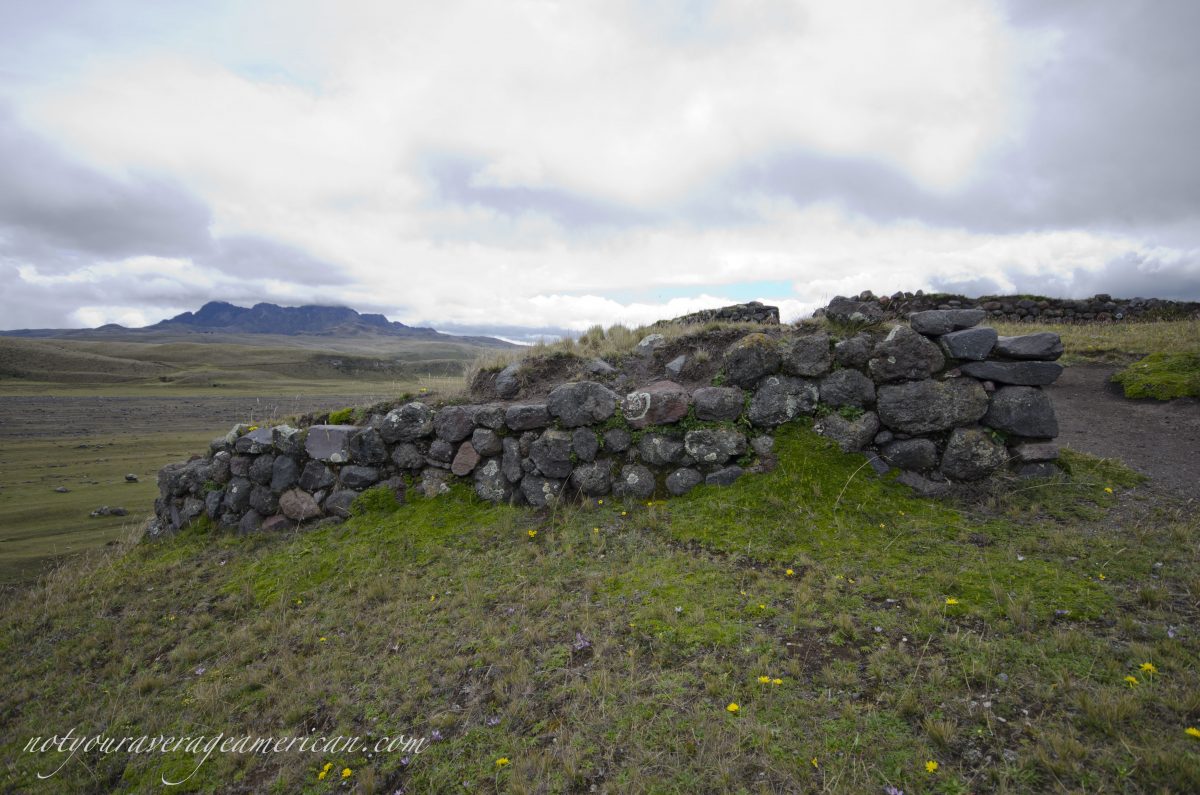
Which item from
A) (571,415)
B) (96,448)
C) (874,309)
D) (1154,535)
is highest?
(874,309)

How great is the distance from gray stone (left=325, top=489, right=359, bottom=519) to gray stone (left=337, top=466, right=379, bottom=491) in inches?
4.2

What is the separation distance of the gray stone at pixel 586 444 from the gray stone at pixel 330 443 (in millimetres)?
3641

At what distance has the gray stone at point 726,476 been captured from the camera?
686 cm

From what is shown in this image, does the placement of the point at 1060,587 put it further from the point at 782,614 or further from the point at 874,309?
the point at 874,309

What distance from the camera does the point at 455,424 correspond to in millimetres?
7836

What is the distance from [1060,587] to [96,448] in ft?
100

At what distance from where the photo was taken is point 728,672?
3922mm

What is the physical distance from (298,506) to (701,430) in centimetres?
632

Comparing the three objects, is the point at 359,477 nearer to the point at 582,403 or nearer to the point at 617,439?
the point at 582,403

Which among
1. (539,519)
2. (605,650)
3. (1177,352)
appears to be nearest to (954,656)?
(605,650)

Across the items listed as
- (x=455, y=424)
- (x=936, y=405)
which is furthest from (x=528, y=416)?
(x=936, y=405)

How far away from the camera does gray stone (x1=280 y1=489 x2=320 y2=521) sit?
8.12 meters

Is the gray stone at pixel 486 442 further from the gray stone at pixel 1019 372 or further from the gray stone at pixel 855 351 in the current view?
the gray stone at pixel 1019 372

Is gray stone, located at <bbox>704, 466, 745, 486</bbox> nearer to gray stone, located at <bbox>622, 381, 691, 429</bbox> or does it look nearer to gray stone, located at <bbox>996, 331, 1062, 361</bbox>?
gray stone, located at <bbox>622, 381, 691, 429</bbox>
